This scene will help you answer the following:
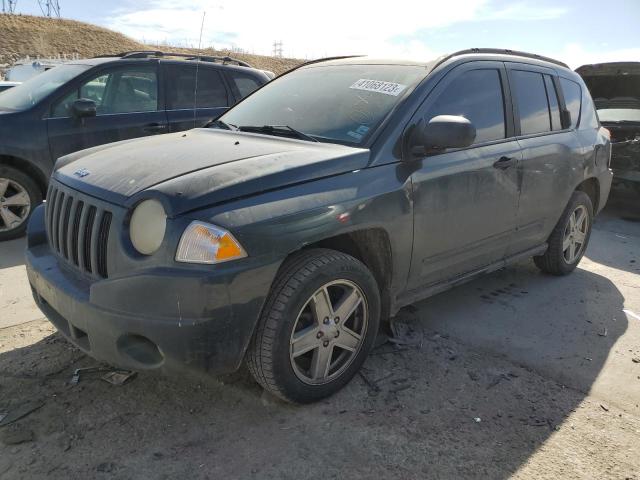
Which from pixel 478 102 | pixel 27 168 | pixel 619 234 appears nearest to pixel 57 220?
pixel 478 102

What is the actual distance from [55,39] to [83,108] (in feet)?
153

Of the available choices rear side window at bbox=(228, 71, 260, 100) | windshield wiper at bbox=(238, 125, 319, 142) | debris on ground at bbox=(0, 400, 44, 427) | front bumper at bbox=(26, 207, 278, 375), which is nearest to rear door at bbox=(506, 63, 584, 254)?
windshield wiper at bbox=(238, 125, 319, 142)

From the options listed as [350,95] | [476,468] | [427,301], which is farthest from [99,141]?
[476,468]

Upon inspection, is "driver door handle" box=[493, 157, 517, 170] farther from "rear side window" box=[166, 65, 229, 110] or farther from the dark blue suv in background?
"rear side window" box=[166, 65, 229, 110]

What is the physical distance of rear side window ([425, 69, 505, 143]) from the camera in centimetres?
330

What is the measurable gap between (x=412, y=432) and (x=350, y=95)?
1.95 meters

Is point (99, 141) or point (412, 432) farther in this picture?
point (99, 141)

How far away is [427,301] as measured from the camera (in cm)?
417

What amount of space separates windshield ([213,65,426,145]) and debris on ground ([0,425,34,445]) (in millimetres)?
2027

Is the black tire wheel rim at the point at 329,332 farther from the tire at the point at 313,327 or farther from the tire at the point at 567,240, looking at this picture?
the tire at the point at 567,240

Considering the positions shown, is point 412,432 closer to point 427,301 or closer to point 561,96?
point 427,301

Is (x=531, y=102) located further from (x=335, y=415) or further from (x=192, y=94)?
(x=192, y=94)

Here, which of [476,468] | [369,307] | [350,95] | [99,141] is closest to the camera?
[476,468]

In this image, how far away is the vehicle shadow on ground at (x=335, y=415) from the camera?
2.34 metres
